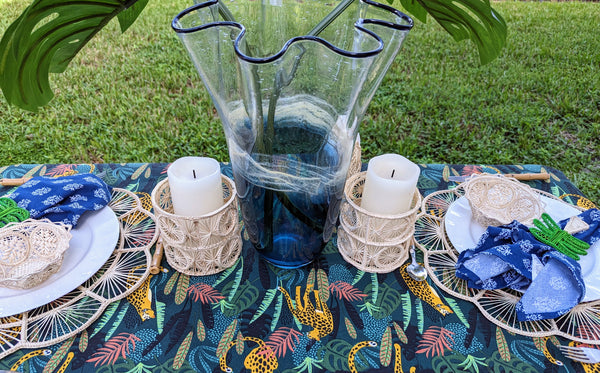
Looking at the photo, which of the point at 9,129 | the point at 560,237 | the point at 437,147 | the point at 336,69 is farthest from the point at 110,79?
the point at 560,237

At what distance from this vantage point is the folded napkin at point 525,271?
1.87ft

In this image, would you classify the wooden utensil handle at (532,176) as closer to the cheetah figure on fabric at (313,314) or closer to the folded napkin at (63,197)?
the cheetah figure on fabric at (313,314)

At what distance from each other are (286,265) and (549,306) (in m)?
0.38

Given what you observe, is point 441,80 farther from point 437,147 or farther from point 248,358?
point 248,358

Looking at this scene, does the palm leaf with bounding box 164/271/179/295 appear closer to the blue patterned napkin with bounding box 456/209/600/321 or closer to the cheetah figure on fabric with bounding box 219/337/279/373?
the cheetah figure on fabric with bounding box 219/337/279/373

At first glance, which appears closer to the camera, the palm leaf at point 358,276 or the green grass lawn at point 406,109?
the palm leaf at point 358,276

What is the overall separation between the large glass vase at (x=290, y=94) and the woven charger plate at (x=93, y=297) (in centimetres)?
19

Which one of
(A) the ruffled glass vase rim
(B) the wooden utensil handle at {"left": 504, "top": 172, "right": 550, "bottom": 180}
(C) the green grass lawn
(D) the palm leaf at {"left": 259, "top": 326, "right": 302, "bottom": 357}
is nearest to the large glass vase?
Result: (A) the ruffled glass vase rim

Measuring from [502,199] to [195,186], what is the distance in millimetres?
536

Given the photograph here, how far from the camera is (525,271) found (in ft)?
1.94

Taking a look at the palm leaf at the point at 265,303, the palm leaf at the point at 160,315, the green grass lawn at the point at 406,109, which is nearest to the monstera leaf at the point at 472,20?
the palm leaf at the point at 265,303

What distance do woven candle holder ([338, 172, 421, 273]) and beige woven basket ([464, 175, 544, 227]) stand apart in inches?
5.3

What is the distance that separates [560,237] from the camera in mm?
631

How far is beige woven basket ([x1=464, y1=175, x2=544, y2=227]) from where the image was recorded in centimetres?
71
